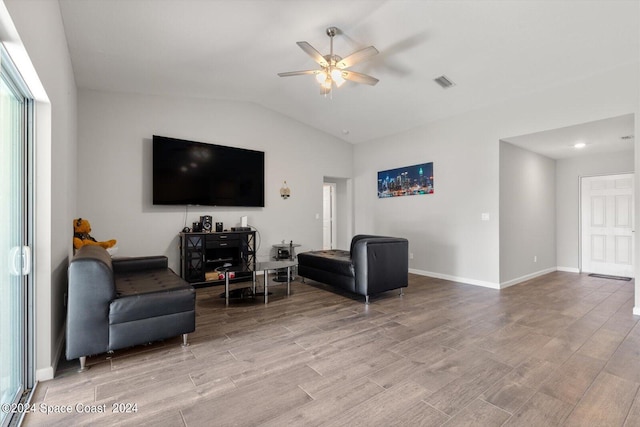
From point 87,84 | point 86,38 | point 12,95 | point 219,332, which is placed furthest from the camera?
point 87,84

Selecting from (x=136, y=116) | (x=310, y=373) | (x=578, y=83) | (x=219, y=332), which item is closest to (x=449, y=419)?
(x=310, y=373)

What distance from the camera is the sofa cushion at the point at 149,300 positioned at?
237 cm

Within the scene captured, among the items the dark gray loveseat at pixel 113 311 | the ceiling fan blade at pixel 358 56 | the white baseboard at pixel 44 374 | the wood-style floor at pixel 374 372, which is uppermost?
the ceiling fan blade at pixel 358 56

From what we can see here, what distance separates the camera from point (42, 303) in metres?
2.08

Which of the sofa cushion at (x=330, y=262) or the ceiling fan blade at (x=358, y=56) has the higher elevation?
the ceiling fan blade at (x=358, y=56)

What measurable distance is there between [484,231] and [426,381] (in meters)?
3.53

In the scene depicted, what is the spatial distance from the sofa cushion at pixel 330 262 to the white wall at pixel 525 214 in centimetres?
256

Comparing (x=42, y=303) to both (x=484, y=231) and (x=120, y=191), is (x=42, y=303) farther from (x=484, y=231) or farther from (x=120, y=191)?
(x=484, y=231)

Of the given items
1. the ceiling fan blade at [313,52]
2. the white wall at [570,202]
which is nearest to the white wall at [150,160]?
the ceiling fan blade at [313,52]

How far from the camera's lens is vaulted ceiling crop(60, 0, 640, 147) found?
2941mm

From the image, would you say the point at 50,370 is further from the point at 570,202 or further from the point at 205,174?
the point at 570,202

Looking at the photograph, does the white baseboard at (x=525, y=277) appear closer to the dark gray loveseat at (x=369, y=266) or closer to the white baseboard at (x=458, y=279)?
the white baseboard at (x=458, y=279)

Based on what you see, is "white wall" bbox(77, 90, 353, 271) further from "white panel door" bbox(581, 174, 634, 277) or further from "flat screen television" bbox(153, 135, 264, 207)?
"white panel door" bbox(581, 174, 634, 277)

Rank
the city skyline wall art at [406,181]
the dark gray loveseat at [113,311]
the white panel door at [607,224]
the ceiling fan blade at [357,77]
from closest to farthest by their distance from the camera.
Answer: the dark gray loveseat at [113,311] < the ceiling fan blade at [357,77] < the white panel door at [607,224] < the city skyline wall art at [406,181]
